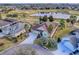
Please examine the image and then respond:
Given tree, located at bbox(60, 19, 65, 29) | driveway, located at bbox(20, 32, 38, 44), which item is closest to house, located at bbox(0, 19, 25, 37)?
driveway, located at bbox(20, 32, 38, 44)

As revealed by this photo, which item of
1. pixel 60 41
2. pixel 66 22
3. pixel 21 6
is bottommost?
pixel 60 41

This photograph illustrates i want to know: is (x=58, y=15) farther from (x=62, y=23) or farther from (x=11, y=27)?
(x=11, y=27)

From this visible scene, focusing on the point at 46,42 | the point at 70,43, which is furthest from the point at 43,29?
the point at 70,43

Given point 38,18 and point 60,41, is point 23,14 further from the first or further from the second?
point 60,41

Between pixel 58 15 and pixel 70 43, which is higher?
pixel 58 15

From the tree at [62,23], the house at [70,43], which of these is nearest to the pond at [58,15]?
the tree at [62,23]

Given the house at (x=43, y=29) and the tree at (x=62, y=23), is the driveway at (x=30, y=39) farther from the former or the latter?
the tree at (x=62, y=23)

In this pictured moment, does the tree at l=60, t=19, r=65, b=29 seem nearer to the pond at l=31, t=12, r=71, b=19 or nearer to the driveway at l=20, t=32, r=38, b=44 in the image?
the pond at l=31, t=12, r=71, b=19
